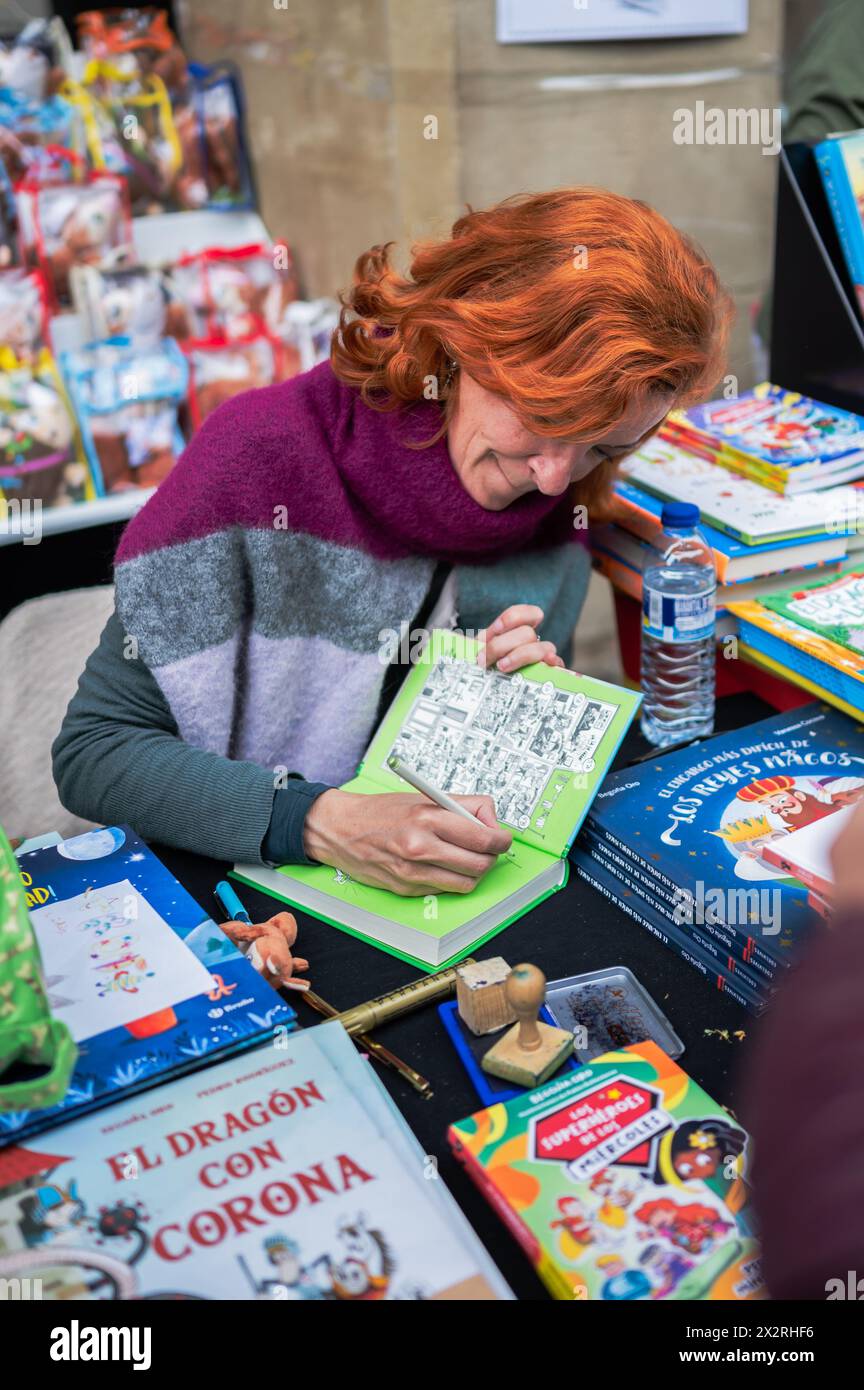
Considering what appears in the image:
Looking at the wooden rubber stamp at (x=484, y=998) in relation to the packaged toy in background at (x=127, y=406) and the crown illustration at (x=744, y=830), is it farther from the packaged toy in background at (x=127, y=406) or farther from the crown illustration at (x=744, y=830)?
the packaged toy in background at (x=127, y=406)

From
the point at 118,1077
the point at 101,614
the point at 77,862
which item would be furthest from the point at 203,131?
the point at 118,1077

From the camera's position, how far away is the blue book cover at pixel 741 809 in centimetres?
112

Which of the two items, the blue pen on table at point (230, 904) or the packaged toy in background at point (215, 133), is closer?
the blue pen on table at point (230, 904)

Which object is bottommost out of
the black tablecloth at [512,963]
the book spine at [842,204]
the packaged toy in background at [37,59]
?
the black tablecloth at [512,963]

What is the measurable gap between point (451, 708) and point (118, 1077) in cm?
58

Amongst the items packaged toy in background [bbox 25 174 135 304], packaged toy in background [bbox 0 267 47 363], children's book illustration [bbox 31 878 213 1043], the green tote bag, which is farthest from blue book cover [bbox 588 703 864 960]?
packaged toy in background [bbox 25 174 135 304]

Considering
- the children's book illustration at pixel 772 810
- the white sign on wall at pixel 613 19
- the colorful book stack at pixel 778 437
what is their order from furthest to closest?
1. the white sign on wall at pixel 613 19
2. the colorful book stack at pixel 778 437
3. the children's book illustration at pixel 772 810

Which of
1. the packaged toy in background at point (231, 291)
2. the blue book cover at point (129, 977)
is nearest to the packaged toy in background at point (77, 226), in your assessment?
the packaged toy in background at point (231, 291)

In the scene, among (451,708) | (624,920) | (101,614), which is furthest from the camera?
(101,614)

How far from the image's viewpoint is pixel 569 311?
1286mm

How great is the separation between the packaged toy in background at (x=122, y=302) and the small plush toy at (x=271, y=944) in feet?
6.54

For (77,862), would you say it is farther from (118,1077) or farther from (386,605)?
(386,605)

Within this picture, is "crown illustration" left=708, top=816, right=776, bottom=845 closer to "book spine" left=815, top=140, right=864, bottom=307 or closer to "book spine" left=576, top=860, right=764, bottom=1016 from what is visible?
"book spine" left=576, top=860, right=764, bottom=1016

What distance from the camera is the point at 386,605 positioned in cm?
156
